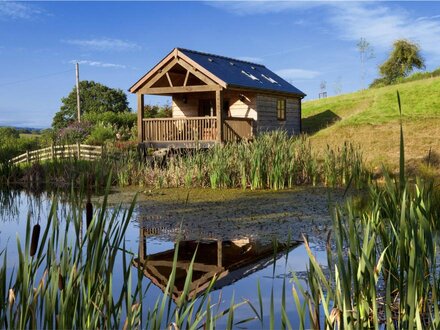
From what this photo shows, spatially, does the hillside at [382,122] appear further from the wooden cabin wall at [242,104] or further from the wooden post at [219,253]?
the wooden post at [219,253]

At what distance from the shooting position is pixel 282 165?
13.9m

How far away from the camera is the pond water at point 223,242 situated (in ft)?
18.0

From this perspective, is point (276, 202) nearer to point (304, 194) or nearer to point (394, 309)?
point (304, 194)

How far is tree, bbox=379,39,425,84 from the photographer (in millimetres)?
49875

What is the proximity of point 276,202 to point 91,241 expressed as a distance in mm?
9514

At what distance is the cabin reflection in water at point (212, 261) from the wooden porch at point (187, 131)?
12718mm

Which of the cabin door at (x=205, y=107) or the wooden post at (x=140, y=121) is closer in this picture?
the wooden post at (x=140, y=121)

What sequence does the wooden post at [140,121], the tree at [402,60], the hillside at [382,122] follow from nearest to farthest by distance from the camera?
the hillside at [382,122], the wooden post at [140,121], the tree at [402,60]

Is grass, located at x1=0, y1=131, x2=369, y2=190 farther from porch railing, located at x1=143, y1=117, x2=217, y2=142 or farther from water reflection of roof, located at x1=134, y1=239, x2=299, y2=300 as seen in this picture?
water reflection of roof, located at x1=134, y1=239, x2=299, y2=300

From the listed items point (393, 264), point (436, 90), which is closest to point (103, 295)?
point (393, 264)

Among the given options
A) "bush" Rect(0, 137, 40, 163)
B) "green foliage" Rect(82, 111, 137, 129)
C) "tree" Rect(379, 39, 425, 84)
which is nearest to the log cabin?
"bush" Rect(0, 137, 40, 163)

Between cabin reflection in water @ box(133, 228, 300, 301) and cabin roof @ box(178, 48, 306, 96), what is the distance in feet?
44.8

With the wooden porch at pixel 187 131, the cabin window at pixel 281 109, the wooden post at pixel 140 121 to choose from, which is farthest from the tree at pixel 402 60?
the wooden post at pixel 140 121

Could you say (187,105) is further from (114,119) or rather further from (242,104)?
(114,119)
